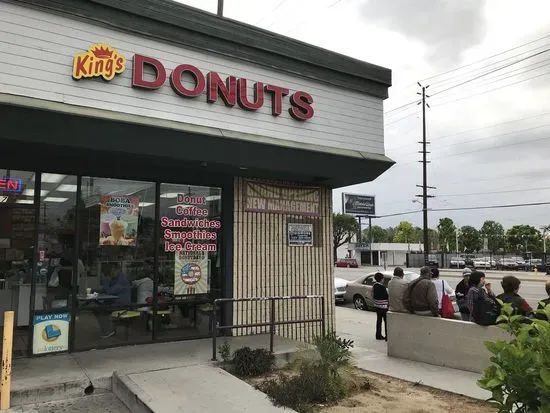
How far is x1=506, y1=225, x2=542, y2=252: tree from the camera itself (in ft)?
298

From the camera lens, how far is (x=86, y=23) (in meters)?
6.61

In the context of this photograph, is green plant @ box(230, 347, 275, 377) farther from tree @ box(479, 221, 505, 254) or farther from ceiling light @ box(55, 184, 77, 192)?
tree @ box(479, 221, 505, 254)

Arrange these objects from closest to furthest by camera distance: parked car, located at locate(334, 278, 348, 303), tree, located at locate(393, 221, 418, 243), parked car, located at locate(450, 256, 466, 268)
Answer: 1. parked car, located at locate(334, 278, 348, 303)
2. parked car, located at locate(450, 256, 466, 268)
3. tree, located at locate(393, 221, 418, 243)

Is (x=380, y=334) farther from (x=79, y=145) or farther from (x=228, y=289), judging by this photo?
(x=79, y=145)

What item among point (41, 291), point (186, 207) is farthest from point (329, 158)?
point (41, 291)

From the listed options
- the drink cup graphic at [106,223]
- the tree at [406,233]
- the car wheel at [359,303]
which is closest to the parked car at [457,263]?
the tree at [406,233]

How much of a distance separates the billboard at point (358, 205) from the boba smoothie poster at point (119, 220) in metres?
82.3

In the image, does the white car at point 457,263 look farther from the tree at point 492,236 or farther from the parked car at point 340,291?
the parked car at point 340,291

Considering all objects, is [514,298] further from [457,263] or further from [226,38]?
[457,263]

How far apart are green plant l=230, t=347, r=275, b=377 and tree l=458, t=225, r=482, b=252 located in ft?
317

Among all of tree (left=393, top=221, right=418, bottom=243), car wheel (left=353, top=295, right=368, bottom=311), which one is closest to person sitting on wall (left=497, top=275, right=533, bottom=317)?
car wheel (left=353, top=295, right=368, bottom=311)

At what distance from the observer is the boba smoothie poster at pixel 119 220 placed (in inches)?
325

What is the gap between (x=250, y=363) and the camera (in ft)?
23.0

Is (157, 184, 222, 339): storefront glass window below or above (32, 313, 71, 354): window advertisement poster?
above
